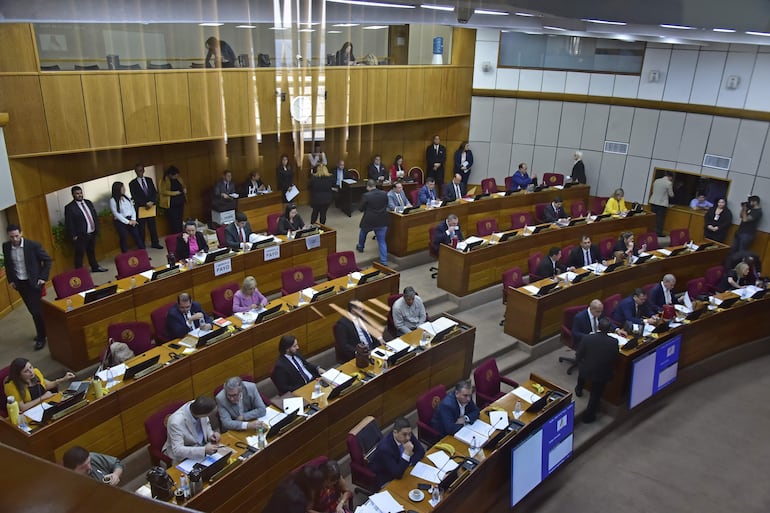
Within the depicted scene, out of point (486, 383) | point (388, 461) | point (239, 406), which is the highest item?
point (239, 406)

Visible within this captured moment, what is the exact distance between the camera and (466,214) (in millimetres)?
11539

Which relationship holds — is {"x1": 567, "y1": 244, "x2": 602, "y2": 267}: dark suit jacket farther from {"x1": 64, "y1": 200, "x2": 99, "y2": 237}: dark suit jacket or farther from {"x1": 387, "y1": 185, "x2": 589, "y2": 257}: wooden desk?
{"x1": 64, "y1": 200, "x2": 99, "y2": 237}: dark suit jacket

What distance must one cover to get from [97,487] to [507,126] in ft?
49.4

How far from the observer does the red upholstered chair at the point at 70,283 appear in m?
7.25

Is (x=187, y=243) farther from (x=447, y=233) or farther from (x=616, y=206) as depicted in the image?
(x=616, y=206)

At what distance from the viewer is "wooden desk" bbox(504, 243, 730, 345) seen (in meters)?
8.41

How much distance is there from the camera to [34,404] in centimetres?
537

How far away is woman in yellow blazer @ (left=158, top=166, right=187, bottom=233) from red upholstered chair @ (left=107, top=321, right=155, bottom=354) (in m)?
4.56

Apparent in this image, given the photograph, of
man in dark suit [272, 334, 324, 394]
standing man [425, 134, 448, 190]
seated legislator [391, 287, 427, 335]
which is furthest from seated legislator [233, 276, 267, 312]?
standing man [425, 134, 448, 190]

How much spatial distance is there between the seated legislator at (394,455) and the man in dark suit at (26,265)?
4687 mm

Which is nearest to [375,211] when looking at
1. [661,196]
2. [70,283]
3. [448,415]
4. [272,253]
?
[272,253]

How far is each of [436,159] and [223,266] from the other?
7.63m

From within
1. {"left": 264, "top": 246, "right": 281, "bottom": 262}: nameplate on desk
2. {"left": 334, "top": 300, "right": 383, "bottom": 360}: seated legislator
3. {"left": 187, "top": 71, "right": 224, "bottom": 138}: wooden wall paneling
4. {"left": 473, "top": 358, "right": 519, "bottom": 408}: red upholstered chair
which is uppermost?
{"left": 187, "top": 71, "right": 224, "bottom": 138}: wooden wall paneling

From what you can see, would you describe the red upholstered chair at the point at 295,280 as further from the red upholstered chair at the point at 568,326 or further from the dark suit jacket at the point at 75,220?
the red upholstered chair at the point at 568,326
